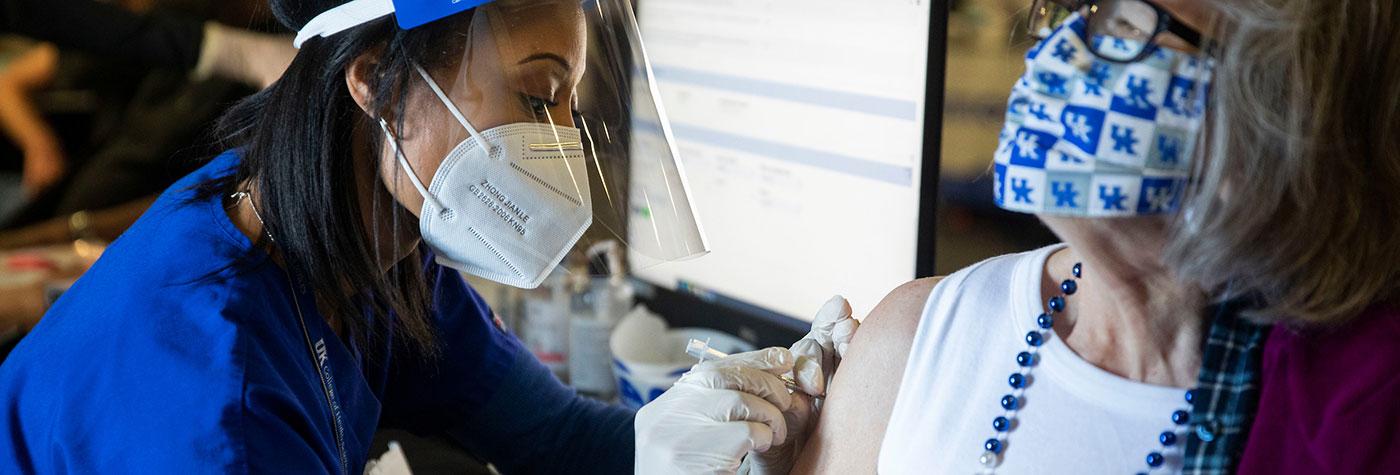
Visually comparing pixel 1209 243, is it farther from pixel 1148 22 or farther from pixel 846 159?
pixel 846 159

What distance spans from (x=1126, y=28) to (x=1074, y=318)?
0.87ft

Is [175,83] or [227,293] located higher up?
[227,293]

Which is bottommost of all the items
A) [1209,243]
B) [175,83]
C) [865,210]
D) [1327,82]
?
[175,83]

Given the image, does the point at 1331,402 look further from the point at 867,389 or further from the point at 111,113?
the point at 111,113

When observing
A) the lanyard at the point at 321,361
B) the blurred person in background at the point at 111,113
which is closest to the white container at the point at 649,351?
the lanyard at the point at 321,361

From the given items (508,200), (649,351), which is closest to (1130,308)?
(508,200)

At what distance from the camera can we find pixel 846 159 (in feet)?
4.94

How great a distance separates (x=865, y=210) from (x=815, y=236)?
107 millimetres

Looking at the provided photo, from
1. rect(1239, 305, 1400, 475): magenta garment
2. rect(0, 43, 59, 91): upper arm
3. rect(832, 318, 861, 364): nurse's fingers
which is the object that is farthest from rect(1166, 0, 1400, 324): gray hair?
rect(0, 43, 59, 91): upper arm

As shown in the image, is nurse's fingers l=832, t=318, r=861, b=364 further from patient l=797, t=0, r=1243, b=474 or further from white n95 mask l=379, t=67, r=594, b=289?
white n95 mask l=379, t=67, r=594, b=289

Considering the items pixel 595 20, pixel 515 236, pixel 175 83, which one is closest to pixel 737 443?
pixel 515 236

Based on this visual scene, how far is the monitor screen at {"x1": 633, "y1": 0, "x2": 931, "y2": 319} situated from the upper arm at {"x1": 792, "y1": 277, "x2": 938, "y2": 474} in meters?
0.40

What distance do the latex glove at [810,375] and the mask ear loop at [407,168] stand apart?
39 centimetres

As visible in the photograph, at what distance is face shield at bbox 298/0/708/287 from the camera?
1106 millimetres
